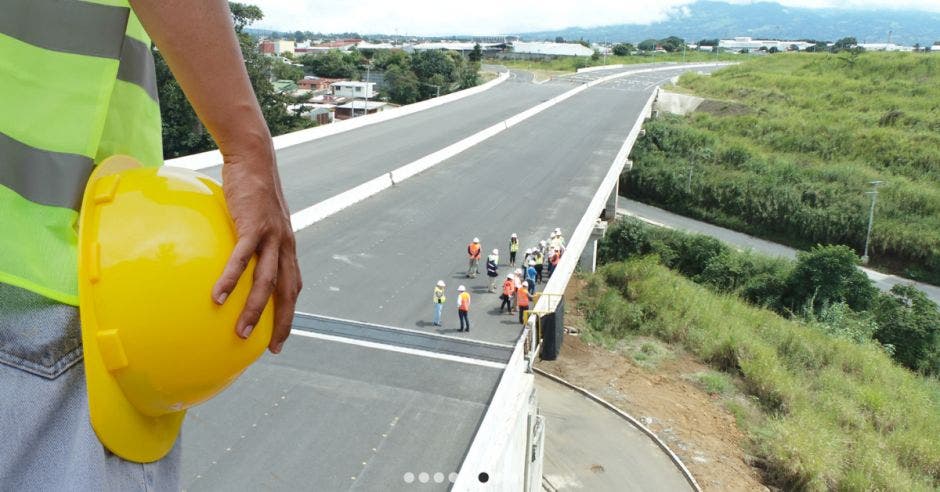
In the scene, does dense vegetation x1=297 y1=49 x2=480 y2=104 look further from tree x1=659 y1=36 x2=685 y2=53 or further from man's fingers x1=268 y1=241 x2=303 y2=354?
man's fingers x1=268 y1=241 x2=303 y2=354

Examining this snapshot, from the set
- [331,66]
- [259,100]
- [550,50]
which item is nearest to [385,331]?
[259,100]

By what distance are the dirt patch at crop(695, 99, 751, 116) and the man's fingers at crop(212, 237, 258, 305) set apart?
55.8 metres

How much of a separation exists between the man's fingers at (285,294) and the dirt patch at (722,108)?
182 ft

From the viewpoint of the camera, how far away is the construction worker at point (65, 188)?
6.26 feet

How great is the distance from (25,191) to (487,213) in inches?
736

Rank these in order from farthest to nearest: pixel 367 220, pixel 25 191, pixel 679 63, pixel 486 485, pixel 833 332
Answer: pixel 679 63 < pixel 833 332 < pixel 367 220 < pixel 486 485 < pixel 25 191

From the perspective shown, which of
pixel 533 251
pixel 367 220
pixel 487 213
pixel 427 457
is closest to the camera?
pixel 427 457

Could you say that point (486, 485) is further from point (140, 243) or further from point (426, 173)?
point (426, 173)

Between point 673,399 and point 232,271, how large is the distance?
16.8 meters

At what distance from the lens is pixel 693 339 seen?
20.6 metres

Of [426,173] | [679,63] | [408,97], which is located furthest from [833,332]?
[679,63]

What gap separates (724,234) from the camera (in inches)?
1537

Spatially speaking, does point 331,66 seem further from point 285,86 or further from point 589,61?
point 285,86

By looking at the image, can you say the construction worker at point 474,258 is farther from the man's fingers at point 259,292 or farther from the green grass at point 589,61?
the green grass at point 589,61
